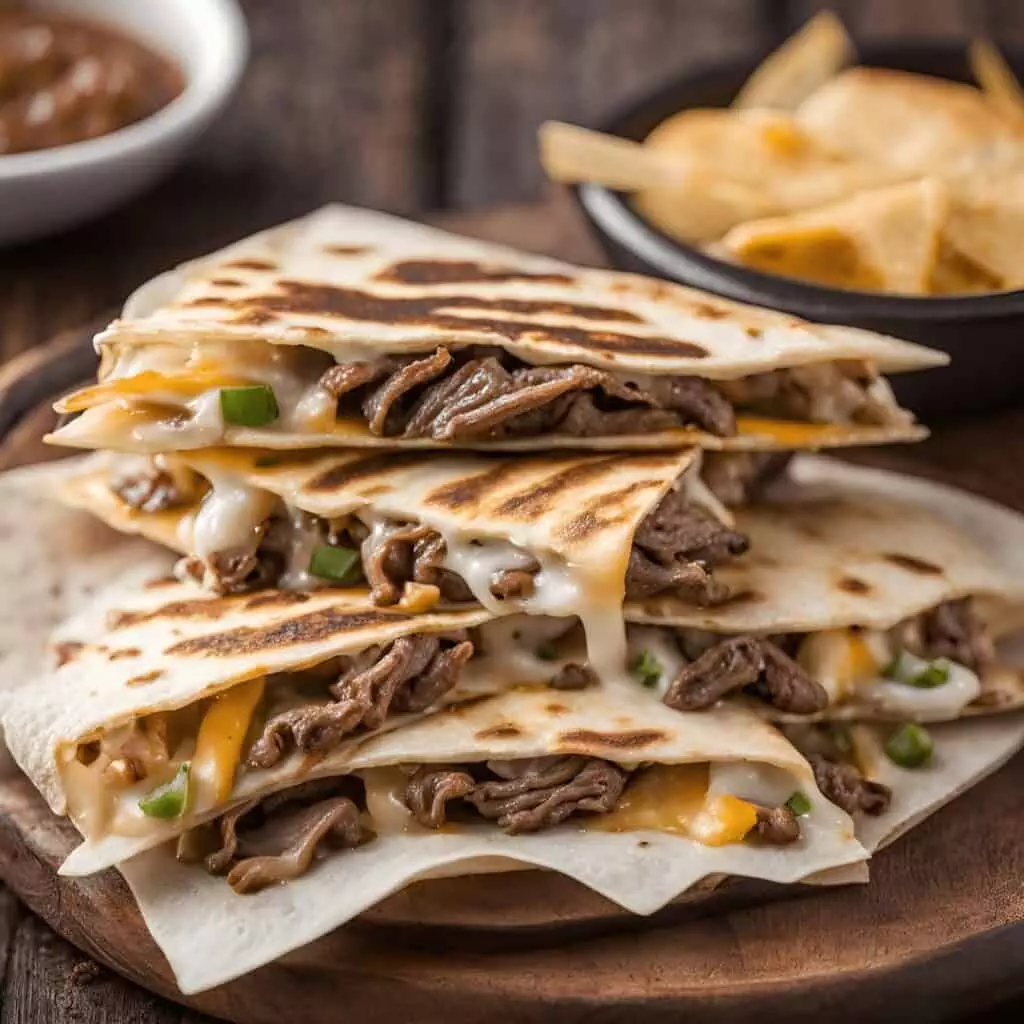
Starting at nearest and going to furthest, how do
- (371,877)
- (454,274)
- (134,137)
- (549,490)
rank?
1. (371,877)
2. (549,490)
3. (454,274)
4. (134,137)

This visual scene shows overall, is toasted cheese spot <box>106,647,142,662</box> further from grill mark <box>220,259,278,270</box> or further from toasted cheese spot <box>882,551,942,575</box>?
toasted cheese spot <box>882,551,942,575</box>

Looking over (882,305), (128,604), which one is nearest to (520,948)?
(128,604)

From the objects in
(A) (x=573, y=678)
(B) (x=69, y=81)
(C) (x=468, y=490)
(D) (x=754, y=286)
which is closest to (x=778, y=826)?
(A) (x=573, y=678)

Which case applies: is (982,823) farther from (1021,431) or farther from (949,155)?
(949,155)

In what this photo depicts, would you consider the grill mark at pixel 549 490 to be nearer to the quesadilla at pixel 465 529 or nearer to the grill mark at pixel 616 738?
the quesadilla at pixel 465 529

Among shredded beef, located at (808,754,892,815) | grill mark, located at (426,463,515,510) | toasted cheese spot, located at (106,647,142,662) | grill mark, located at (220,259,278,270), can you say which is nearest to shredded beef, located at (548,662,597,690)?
grill mark, located at (426,463,515,510)

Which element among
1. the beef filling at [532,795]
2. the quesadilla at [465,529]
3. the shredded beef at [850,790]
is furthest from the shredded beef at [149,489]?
the shredded beef at [850,790]

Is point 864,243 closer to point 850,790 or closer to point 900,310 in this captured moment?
point 900,310
